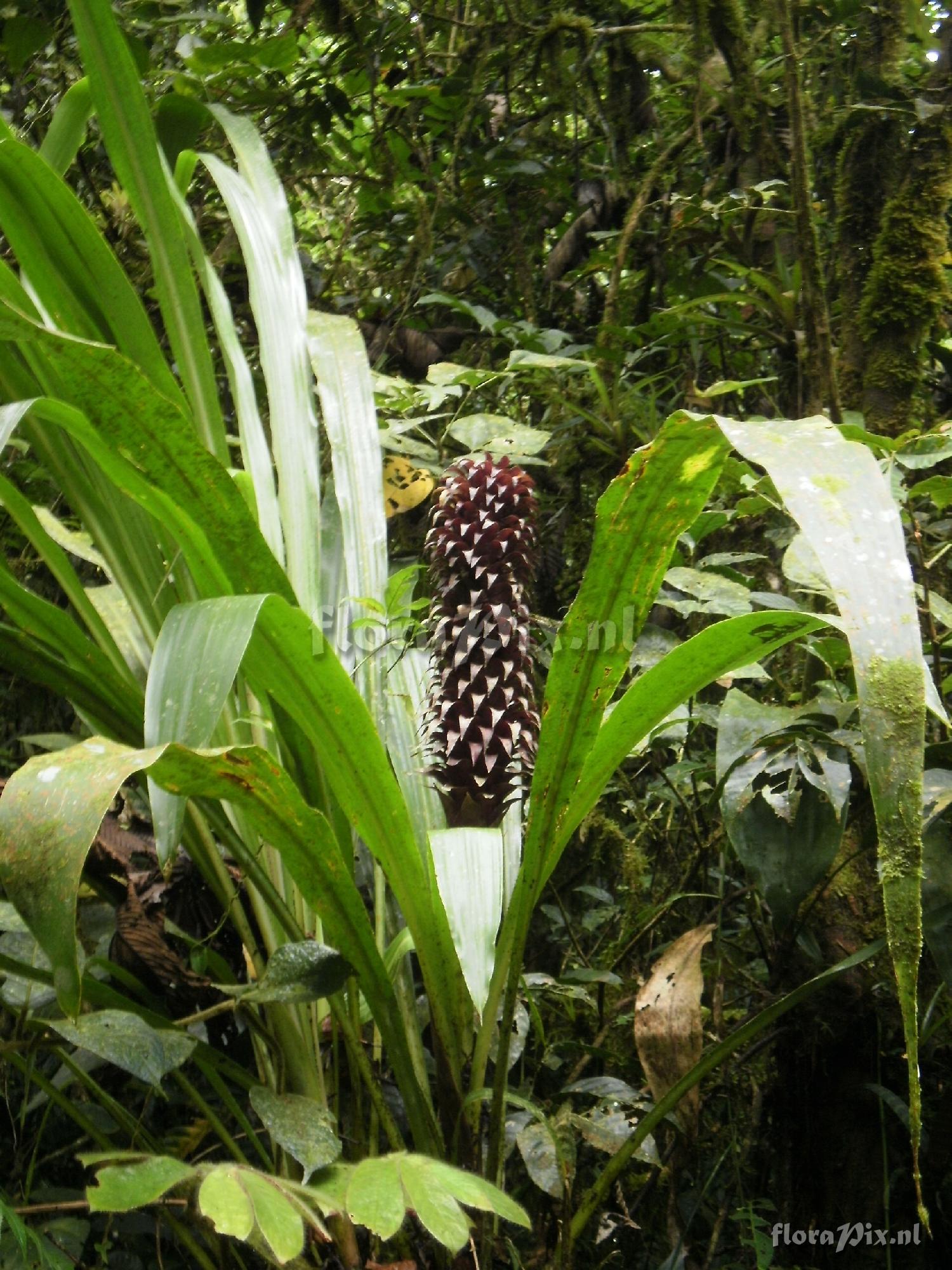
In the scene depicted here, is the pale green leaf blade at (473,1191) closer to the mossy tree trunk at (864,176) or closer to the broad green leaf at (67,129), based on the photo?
the broad green leaf at (67,129)

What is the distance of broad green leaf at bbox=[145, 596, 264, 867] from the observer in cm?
57

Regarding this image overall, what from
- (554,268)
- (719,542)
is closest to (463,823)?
(719,542)

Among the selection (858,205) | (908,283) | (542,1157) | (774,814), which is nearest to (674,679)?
(774,814)

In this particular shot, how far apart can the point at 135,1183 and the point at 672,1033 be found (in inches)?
17.8

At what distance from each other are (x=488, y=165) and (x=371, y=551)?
1.37 meters

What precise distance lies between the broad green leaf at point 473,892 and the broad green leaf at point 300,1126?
139 mm

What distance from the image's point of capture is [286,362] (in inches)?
39.0

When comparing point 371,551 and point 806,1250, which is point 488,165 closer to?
point 371,551

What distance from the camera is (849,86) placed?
173 cm

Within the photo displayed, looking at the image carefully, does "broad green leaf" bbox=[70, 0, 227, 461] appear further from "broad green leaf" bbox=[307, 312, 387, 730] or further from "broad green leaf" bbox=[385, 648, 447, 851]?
"broad green leaf" bbox=[385, 648, 447, 851]

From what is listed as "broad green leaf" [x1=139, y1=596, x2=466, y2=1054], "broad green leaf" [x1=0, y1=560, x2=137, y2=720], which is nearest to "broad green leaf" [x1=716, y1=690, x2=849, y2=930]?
"broad green leaf" [x1=139, y1=596, x2=466, y2=1054]

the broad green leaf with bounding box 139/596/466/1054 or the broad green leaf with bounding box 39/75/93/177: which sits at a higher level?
the broad green leaf with bounding box 39/75/93/177

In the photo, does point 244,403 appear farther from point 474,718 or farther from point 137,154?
point 474,718

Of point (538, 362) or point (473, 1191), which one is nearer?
point (473, 1191)
